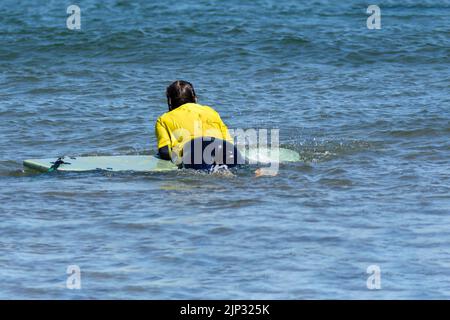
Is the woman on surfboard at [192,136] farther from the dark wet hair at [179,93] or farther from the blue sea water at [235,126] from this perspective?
the blue sea water at [235,126]

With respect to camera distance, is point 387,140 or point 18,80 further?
point 18,80

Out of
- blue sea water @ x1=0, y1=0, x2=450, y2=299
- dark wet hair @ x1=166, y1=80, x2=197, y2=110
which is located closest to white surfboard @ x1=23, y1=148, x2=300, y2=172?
blue sea water @ x1=0, y1=0, x2=450, y2=299

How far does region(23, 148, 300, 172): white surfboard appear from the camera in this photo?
27.2 ft

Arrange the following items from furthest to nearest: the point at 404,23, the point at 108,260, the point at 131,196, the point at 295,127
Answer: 1. the point at 404,23
2. the point at 295,127
3. the point at 131,196
4. the point at 108,260

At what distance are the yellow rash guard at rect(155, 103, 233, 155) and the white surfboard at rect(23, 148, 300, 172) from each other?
196mm

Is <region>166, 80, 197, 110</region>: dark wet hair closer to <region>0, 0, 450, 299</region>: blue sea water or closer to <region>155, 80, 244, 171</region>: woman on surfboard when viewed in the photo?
<region>155, 80, 244, 171</region>: woman on surfboard

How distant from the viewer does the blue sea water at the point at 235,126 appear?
5.64 metres

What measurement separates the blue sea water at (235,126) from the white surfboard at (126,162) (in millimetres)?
117

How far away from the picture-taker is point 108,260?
5.87 meters

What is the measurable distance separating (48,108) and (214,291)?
21.9 ft

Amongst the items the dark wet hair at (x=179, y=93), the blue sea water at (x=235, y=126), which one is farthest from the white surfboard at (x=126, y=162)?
the dark wet hair at (x=179, y=93)

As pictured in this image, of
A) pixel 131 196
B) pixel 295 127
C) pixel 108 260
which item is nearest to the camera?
pixel 108 260
